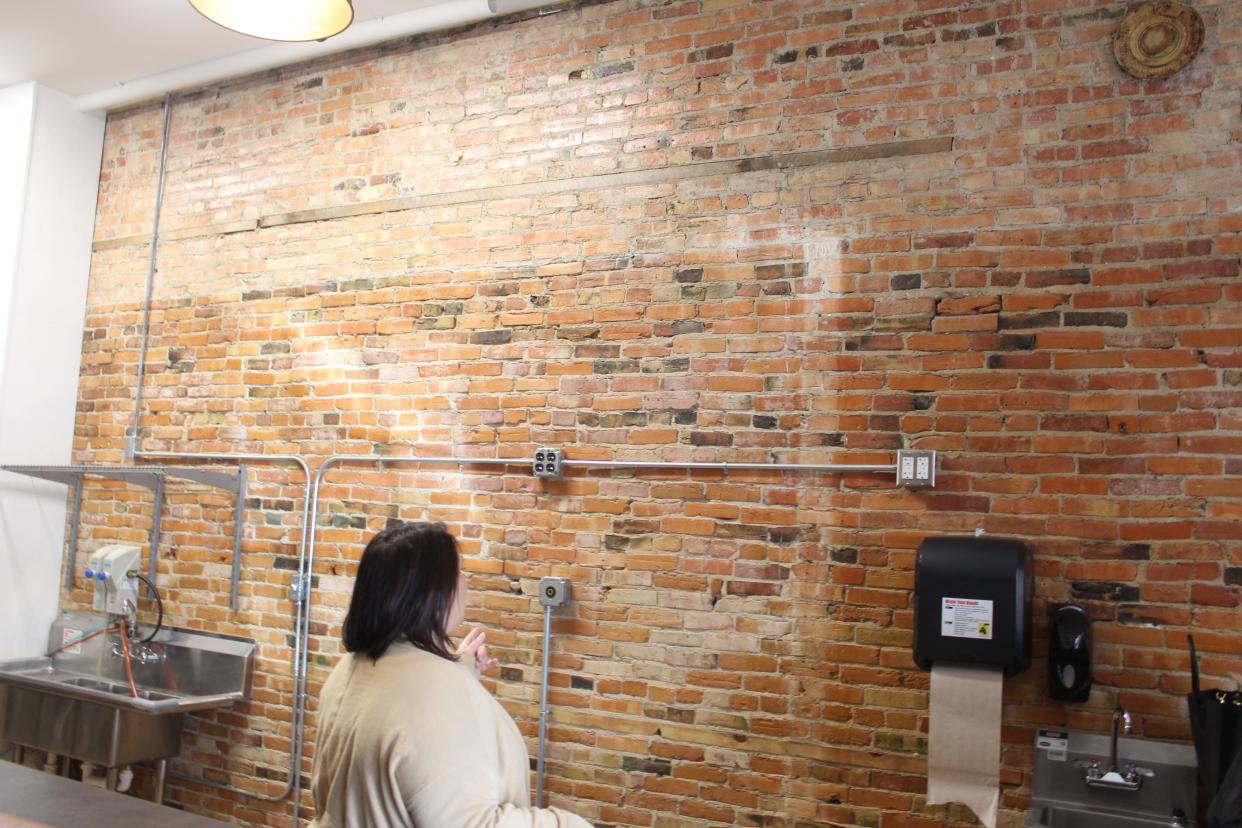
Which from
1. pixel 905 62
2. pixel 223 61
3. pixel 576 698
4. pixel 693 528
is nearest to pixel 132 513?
pixel 223 61

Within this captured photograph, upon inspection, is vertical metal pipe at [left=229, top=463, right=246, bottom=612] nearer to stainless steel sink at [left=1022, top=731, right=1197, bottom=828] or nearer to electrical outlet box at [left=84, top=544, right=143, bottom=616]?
electrical outlet box at [left=84, top=544, right=143, bottom=616]

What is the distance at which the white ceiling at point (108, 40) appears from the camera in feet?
14.8

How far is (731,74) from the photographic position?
3812 mm

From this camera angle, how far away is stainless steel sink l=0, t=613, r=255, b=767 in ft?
14.6

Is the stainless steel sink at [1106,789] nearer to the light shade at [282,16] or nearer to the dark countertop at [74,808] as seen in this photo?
the dark countertop at [74,808]

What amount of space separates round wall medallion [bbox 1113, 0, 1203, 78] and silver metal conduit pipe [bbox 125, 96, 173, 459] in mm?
4565

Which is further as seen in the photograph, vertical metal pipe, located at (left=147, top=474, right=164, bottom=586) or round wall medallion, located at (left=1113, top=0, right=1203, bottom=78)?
vertical metal pipe, located at (left=147, top=474, right=164, bottom=586)

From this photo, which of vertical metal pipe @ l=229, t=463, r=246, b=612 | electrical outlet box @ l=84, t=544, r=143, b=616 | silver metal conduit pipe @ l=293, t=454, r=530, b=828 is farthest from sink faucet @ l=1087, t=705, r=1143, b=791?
electrical outlet box @ l=84, t=544, r=143, b=616

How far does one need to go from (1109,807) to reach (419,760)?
214 cm

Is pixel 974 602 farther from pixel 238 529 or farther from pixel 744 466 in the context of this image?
pixel 238 529

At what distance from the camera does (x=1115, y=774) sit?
2.90 meters

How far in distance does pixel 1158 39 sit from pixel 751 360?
5.42 feet

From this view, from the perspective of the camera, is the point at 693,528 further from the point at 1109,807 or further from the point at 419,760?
the point at 419,760

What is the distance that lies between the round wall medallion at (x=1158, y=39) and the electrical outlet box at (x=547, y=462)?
7.84ft
